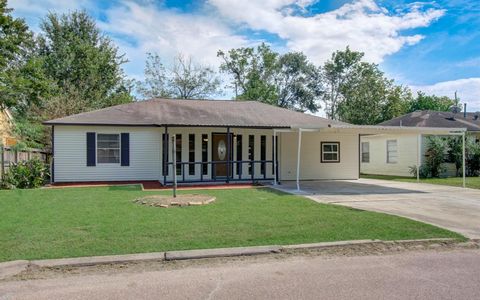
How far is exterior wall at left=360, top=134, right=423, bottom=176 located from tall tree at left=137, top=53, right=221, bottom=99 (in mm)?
19501

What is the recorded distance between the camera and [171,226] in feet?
22.5

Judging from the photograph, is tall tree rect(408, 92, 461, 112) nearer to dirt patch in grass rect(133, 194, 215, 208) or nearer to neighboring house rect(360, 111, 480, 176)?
neighboring house rect(360, 111, 480, 176)

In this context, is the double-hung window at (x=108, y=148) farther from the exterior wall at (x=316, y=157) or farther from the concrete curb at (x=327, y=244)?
the concrete curb at (x=327, y=244)

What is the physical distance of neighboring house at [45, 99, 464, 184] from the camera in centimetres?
1503

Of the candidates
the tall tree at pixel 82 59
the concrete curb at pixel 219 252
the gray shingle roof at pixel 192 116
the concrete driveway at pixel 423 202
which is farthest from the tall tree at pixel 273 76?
the concrete curb at pixel 219 252

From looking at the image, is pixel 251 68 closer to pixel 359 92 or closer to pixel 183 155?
pixel 359 92

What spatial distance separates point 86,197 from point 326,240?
7337 mm

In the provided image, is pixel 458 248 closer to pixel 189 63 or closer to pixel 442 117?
pixel 442 117

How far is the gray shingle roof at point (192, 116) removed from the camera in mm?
15117

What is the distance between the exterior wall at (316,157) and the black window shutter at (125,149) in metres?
6.68

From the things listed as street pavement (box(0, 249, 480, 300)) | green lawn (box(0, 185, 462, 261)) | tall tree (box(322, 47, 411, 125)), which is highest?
tall tree (box(322, 47, 411, 125))

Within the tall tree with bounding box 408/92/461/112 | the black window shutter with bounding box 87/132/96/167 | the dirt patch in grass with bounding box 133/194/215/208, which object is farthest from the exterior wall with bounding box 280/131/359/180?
the tall tree with bounding box 408/92/461/112

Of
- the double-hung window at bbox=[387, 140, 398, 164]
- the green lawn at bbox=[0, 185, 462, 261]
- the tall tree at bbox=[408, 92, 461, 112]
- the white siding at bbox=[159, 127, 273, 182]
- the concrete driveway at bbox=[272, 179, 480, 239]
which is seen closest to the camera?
the green lawn at bbox=[0, 185, 462, 261]

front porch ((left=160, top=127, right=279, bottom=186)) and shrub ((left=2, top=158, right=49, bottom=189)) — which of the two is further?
front porch ((left=160, top=127, right=279, bottom=186))
